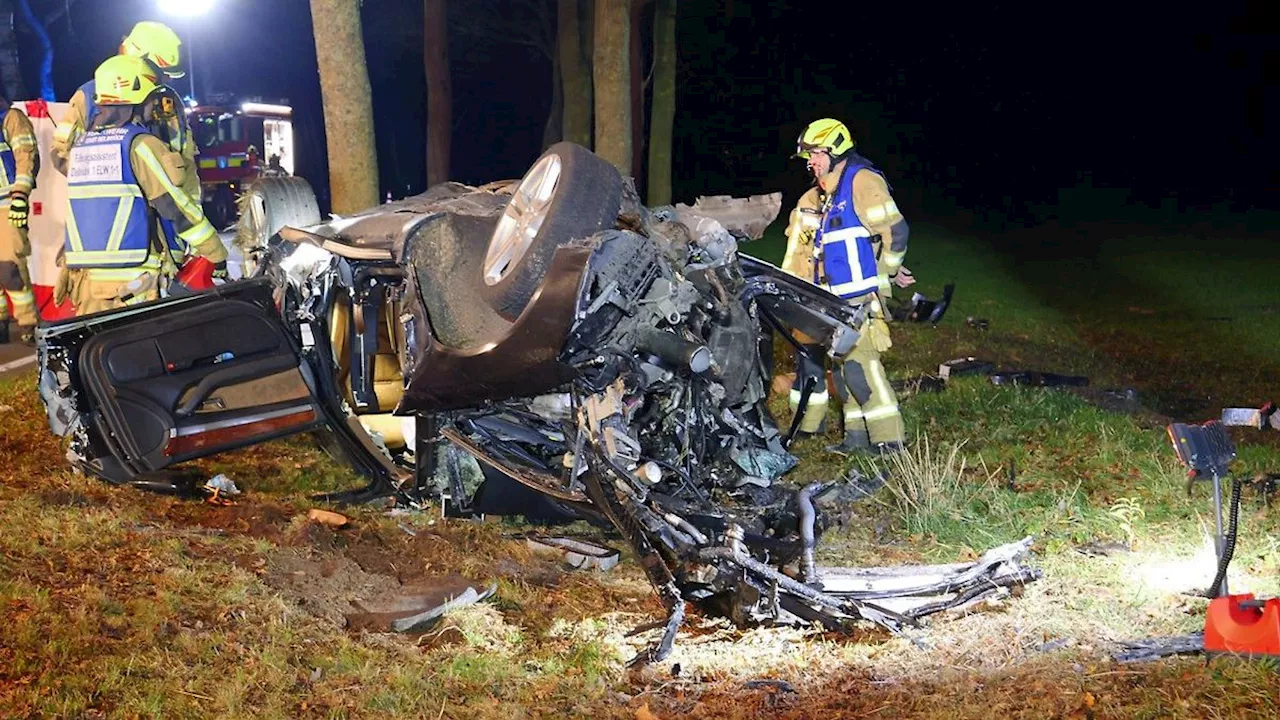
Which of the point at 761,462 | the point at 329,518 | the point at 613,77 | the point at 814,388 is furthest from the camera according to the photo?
the point at 613,77

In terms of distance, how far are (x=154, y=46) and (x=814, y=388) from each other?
435 centimetres

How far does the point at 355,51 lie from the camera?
7.87 metres

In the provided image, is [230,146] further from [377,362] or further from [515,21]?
[377,362]

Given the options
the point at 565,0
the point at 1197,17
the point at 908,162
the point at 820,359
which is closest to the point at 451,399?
the point at 820,359

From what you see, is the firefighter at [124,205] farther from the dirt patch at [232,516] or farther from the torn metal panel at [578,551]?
the torn metal panel at [578,551]

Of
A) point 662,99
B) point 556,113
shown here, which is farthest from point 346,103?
point 556,113

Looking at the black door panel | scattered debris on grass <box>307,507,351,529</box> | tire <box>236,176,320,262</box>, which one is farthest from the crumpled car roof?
scattered debris on grass <box>307,507,351,529</box>

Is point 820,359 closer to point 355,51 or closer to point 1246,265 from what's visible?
point 355,51

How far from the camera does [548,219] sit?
438cm

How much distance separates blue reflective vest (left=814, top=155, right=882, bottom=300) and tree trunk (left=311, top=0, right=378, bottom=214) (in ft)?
9.63

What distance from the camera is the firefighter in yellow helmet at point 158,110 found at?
6941 millimetres

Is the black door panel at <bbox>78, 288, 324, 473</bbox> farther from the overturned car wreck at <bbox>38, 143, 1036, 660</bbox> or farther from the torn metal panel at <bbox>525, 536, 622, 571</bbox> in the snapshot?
the torn metal panel at <bbox>525, 536, 622, 571</bbox>

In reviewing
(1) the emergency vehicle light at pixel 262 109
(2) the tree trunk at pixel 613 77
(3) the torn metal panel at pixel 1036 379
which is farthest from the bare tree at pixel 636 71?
(3) the torn metal panel at pixel 1036 379

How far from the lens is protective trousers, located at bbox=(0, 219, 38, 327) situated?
969cm
